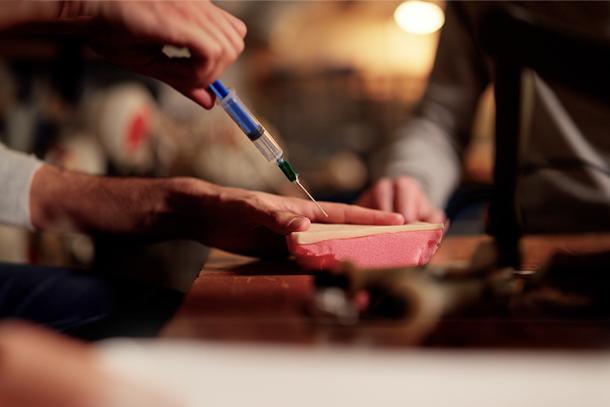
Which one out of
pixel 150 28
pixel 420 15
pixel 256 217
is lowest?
pixel 256 217

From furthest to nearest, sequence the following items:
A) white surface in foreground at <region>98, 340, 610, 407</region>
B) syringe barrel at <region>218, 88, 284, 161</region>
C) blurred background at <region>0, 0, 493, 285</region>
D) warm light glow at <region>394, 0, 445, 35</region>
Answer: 1. warm light glow at <region>394, 0, 445, 35</region>
2. blurred background at <region>0, 0, 493, 285</region>
3. syringe barrel at <region>218, 88, 284, 161</region>
4. white surface in foreground at <region>98, 340, 610, 407</region>

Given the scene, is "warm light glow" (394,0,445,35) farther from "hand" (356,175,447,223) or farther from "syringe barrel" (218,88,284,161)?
"syringe barrel" (218,88,284,161)

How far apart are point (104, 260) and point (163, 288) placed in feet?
0.56

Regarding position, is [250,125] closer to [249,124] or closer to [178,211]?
[249,124]

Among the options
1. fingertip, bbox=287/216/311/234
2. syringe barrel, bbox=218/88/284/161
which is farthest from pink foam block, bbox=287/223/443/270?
syringe barrel, bbox=218/88/284/161

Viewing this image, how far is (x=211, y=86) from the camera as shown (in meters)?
0.43

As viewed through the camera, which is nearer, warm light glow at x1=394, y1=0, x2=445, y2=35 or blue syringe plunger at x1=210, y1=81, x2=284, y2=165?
blue syringe plunger at x1=210, y1=81, x2=284, y2=165

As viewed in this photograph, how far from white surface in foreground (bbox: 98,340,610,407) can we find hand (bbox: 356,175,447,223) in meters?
0.28

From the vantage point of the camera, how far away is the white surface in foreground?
0.61 feet

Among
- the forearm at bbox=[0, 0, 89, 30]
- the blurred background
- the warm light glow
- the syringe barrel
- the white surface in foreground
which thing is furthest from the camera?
the warm light glow

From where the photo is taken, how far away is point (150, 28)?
37 cm

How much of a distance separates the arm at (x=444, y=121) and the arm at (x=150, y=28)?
444 mm

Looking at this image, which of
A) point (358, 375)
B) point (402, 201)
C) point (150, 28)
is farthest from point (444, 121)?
point (358, 375)

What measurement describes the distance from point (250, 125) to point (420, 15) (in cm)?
244
